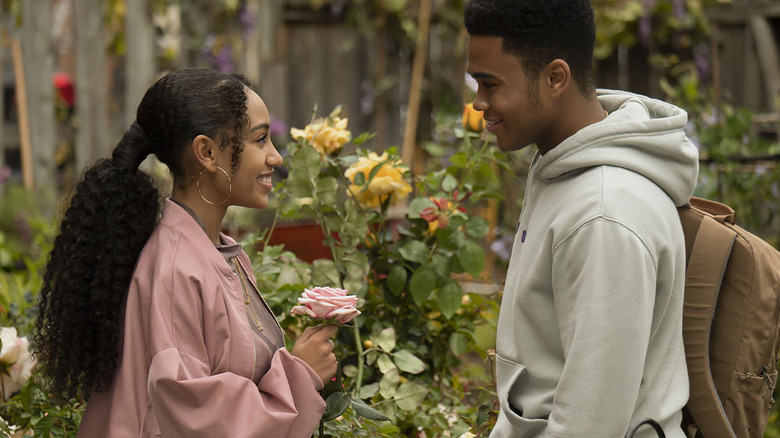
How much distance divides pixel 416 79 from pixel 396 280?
4.20m

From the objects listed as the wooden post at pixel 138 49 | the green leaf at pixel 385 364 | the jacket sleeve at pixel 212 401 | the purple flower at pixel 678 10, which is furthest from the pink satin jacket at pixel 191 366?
the purple flower at pixel 678 10

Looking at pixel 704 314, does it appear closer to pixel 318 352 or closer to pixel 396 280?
pixel 318 352

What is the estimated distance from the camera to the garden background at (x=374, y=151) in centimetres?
238

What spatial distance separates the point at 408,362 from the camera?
2.30 metres

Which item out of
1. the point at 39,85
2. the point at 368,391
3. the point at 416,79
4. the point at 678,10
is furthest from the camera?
the point at 416,79

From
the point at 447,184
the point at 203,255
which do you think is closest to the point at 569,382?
the point at 203,255

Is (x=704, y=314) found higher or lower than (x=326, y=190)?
higher

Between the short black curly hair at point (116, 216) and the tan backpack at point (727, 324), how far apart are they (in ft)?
2.92

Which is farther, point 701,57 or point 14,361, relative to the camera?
point 701,57

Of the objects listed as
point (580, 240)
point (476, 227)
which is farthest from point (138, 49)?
point (580, 240)

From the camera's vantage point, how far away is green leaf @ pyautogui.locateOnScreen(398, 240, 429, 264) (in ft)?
7.91

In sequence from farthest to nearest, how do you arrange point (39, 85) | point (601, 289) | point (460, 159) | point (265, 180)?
1. point (39, 85)
2. point (460, 159)
3. point (265, 180)
4. point (601, 289)

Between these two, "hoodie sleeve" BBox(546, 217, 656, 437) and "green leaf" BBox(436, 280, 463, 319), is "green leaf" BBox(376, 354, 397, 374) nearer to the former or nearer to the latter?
"green leaf" BBox(436, 280, 463, 319)

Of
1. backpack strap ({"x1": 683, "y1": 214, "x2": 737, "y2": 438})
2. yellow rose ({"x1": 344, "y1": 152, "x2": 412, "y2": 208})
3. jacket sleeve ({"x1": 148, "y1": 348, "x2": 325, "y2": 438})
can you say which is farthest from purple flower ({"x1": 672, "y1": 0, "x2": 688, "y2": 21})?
jacket sleeve ({"x1": 148, "y1": 348, "x2": 325, "y2": 438})
